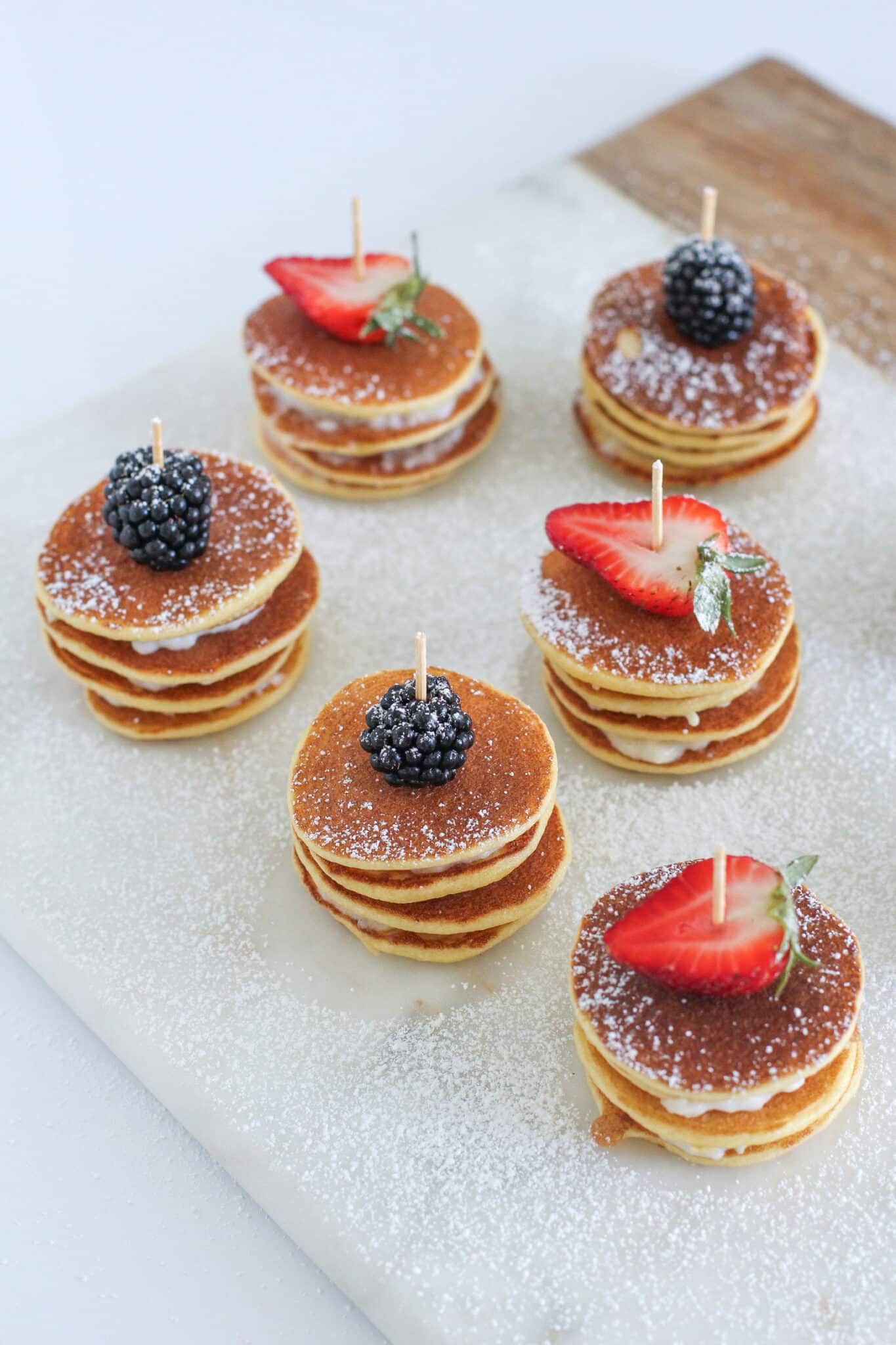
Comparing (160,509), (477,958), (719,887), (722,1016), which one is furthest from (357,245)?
(722,1016)

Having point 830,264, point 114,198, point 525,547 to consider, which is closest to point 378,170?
point 114,198

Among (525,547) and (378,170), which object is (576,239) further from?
(525,547)

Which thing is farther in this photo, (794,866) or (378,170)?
(378,170)

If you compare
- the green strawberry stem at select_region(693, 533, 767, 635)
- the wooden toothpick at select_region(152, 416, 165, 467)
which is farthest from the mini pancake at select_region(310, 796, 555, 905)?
the wooden toothpick at select_region(152, 416, 165, 467)

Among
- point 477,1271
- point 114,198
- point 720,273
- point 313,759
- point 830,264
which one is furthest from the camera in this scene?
point 114,198

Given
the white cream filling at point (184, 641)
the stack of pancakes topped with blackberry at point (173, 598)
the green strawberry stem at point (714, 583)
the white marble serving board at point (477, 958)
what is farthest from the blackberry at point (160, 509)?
the green strawberry stem at point (714, 583)

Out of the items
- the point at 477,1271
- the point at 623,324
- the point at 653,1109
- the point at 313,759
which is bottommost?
the point at 477,1271

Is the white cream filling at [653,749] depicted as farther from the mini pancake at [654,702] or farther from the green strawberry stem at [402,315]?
the green strawberry stem at [402,315]
